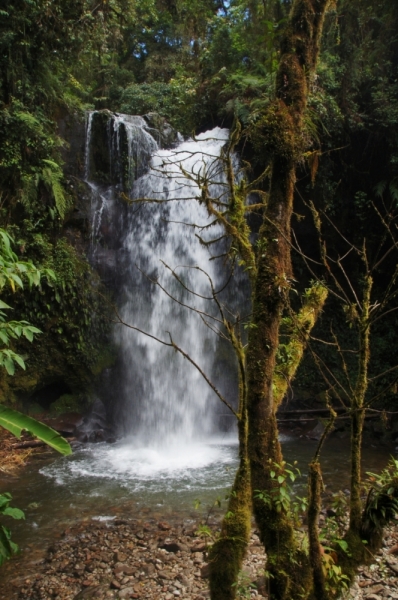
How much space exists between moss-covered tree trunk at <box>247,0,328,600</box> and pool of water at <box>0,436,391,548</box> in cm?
311

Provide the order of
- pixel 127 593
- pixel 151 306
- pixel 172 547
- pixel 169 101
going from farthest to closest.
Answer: pixel 169 101 < pixel 151 306 < pixel 172 547 < pixel 127 593

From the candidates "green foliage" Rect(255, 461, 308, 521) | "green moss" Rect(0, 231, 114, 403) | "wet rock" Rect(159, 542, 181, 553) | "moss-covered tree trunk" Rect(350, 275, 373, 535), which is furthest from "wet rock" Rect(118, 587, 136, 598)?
"green moss" Rect(0, 231, 114, 403)

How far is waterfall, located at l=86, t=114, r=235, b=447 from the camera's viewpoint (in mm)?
9617

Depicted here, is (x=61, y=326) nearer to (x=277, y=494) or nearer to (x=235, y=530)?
(x=235, y=530)

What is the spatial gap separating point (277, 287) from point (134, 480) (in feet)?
17.5

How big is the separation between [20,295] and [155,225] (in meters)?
3.75

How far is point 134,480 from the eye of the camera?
657 centimetres

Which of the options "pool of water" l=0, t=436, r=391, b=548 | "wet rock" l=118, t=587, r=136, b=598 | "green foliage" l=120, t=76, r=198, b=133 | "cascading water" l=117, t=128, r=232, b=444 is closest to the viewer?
"wet rock" l=118, t=587, r=136, b=598

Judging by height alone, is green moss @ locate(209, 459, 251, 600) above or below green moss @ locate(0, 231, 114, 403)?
below

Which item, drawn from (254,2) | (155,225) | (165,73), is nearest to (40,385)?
(155,225)

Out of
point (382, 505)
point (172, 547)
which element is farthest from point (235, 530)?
point (172, 547)

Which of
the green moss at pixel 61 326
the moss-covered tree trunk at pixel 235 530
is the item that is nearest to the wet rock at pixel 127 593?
the moss-covered tree trunk at pixel 235 530

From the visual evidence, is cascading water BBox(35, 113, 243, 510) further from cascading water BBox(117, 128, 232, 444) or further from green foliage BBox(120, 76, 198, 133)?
green foliage BBox(120, 76, 198, 133)

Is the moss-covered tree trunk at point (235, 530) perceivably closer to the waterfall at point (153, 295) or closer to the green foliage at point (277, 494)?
the green foliage at point (277, 494)
